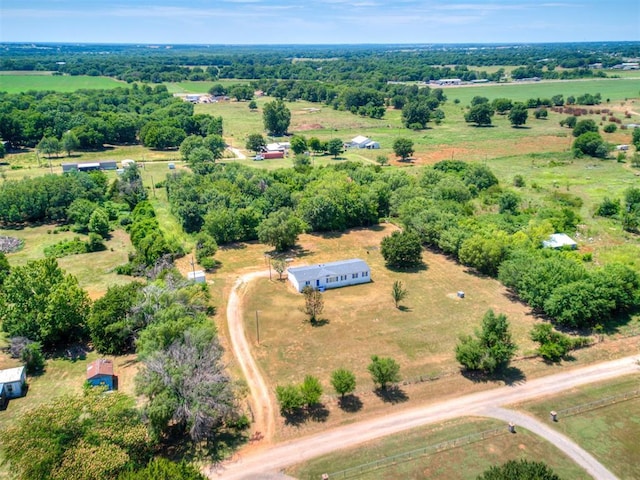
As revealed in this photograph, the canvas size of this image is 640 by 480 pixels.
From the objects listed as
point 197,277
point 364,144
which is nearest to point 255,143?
point 364,144

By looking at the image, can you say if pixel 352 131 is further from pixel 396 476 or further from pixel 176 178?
pixel 396 476

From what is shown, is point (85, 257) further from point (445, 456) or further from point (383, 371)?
point (445, 456)

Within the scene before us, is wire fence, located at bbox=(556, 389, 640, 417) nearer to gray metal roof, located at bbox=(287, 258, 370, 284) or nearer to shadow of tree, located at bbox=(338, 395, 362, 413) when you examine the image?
shadow of tree, located at bbox=(338, 395, 362, 413)

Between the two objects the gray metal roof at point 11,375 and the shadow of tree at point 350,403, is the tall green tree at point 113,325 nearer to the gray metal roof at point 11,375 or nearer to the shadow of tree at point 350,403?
the gray metal roof at point 11,375

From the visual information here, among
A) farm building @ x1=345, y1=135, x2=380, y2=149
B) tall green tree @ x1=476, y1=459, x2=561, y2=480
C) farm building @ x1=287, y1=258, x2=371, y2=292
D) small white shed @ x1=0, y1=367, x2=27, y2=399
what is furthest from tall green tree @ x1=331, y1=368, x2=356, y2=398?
farm building @ x1=345, y1=135, x2=380, y2=149

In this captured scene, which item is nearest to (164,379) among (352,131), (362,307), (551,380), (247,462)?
(247,462)
